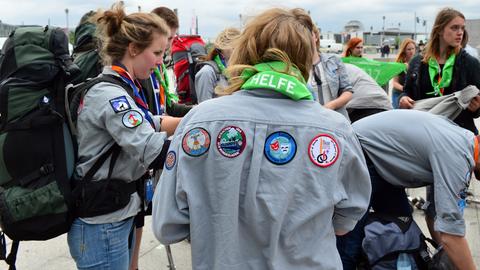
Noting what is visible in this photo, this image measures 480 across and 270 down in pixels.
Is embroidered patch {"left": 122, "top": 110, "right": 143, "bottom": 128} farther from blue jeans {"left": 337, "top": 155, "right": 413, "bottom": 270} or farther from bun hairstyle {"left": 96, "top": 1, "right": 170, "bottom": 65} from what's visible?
blue jeans {"left": 337, "top": 155, "right": 413, "bottom": 270}

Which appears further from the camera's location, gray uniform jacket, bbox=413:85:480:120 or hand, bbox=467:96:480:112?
hand, bbox=467:96:480:112

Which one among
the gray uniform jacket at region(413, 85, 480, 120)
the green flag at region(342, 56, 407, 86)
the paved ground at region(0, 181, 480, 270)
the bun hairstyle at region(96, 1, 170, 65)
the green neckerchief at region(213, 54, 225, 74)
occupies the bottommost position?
the paved ground at region(0, 181, 480, 270)

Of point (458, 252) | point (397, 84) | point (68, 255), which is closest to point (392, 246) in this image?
point (458, 252)

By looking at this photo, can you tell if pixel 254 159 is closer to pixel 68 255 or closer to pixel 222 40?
pixel 222 40

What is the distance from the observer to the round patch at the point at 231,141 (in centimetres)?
126

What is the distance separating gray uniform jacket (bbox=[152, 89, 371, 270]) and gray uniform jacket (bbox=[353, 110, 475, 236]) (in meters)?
0.94

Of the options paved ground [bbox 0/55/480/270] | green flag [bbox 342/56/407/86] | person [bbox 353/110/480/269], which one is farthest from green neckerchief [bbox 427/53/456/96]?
person [bbox 353/110/480/269]

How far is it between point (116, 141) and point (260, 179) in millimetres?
751

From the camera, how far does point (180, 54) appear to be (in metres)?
4.45

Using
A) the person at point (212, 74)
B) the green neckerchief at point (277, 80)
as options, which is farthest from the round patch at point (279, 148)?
the person at point (212, 74)

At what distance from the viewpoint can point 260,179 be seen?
1.27m

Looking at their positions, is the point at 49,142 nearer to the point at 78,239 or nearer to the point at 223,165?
the point at 78,239

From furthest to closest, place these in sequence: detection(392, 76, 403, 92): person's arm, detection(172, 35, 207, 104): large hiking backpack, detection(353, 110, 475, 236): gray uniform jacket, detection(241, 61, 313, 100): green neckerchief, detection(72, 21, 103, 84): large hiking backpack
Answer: detection(392, 76, 403, 92): person's arm, detection(172, 35, 207, 104): large hiking backpack, detection(72, 21, 103, 84): large hiking backpack, detection(353, 110, 475, 236): gray uniform jacket, detection(241, 61, 313, 100): green neckerchief

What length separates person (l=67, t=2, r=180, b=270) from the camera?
5.80 ft
